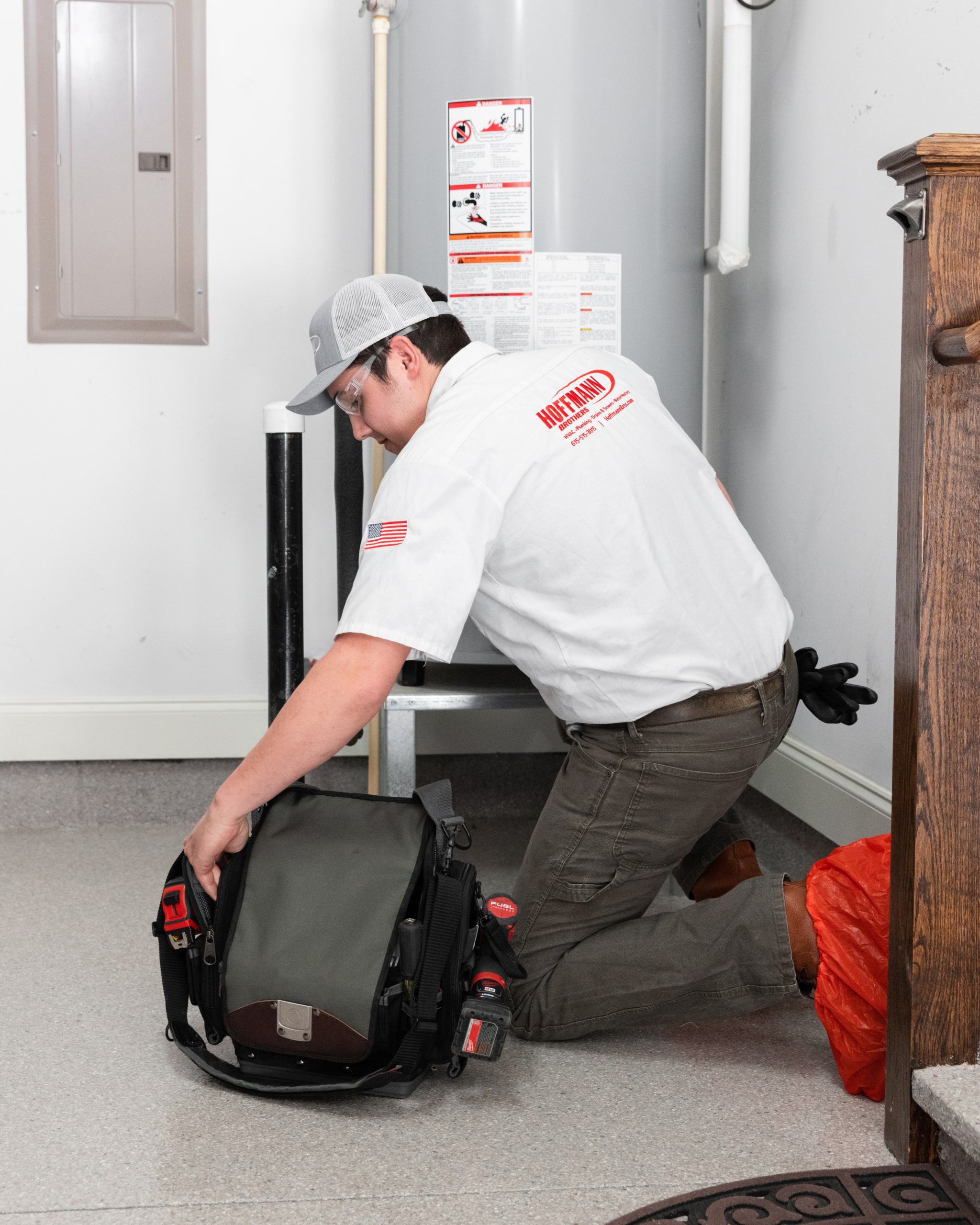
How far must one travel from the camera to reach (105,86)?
2.41m

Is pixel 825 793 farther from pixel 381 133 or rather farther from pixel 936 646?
pixel 381 133

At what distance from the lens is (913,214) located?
3.76ft

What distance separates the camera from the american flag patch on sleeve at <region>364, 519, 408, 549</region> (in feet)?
4.33

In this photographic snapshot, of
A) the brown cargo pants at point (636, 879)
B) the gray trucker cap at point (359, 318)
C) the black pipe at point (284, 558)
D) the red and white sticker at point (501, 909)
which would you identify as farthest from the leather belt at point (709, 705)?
the black pipe at point (284, 558)

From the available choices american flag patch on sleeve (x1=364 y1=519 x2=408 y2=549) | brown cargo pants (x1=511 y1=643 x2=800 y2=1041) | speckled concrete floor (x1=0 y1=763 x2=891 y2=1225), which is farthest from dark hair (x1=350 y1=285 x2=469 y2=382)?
speckled concrete floor (x1=0 y1=763 x2=891 y2=1225)

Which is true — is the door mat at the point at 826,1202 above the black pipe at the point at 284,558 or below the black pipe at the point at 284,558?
below

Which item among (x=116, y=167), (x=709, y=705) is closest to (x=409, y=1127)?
(x=709, y=705)

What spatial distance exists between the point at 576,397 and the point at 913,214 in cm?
47

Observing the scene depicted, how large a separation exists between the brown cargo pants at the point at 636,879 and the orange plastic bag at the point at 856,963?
0.07 meters

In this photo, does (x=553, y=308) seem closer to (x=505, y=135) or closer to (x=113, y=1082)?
(x=505, y=135)

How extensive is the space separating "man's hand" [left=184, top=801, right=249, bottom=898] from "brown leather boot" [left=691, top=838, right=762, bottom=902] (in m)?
0.76

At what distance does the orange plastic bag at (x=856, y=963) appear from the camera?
1.36 metres

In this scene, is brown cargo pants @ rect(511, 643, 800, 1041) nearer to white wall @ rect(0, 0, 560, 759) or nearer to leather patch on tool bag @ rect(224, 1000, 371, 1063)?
leather patch on tool bag @ rect(224, 1000, 371, 1063)

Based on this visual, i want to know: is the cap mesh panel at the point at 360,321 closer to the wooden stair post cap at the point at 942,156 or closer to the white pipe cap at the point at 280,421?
the white pipe cap at the point at 280,421
